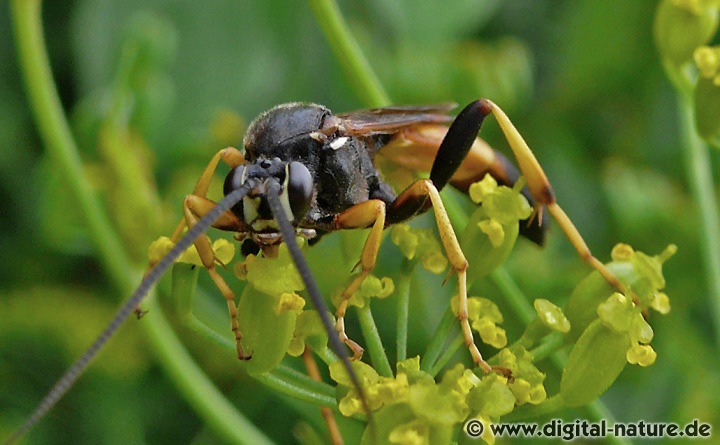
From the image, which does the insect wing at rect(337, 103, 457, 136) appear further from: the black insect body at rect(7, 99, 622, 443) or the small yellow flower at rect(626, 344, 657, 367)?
the small yellow flower at rect(626, 344, 657, 367)

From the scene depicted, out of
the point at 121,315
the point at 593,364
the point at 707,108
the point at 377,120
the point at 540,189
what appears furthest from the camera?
the point at 377,120

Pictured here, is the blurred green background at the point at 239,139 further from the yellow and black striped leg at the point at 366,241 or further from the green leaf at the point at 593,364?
the green leaf at the point at 593,364

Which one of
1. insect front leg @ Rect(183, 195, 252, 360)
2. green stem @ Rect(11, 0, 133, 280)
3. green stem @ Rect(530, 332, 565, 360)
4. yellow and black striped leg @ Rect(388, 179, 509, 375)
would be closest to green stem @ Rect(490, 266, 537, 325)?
yellow and black striped leg @ Rect(388, 179, 509, 375)

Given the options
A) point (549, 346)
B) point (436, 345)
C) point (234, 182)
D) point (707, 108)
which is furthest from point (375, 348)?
point (707, 108)

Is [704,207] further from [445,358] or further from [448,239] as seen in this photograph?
[445,358]

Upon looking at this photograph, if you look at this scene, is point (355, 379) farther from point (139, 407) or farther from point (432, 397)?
point (139, 407)

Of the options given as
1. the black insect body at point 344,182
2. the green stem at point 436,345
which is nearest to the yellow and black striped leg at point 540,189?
the black insect body at point 344,182
